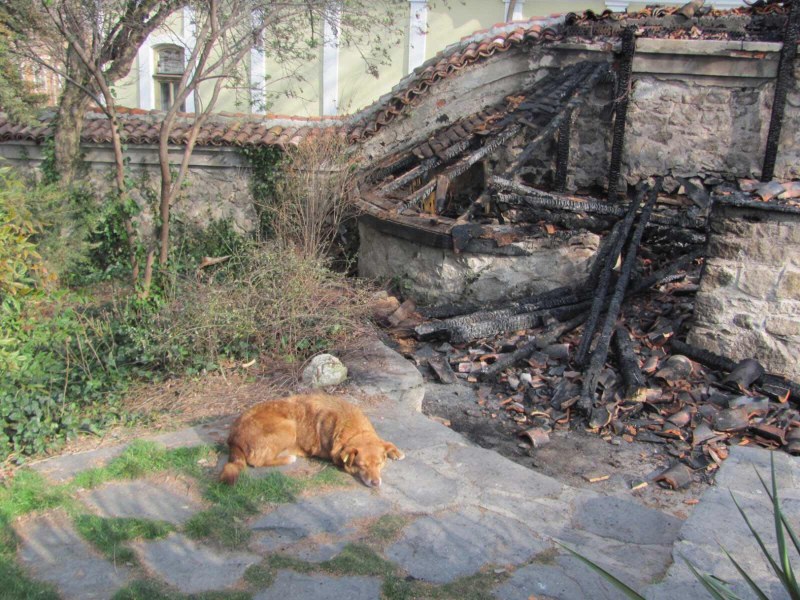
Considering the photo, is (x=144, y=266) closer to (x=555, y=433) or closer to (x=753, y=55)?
(x=555, y=433)

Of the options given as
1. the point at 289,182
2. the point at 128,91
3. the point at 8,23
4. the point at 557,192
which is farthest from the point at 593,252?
the point at 128,91

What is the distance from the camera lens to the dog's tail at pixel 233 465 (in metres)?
4.67

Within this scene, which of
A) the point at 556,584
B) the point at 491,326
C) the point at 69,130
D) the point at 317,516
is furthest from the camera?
the point at 69,130

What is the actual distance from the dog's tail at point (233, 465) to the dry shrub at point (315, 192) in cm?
424

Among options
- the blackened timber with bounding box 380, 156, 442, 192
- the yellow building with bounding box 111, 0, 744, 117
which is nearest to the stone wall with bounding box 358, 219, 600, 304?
the blackened timber with bounding box 380, 156, 442, 192

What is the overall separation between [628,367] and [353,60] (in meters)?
14.4

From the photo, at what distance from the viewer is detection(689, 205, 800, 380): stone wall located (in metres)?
6.64

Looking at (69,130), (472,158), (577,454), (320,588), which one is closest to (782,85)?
(472,158)

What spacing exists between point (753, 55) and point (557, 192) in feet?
9.47

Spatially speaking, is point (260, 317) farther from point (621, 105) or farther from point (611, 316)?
point (621, 105)

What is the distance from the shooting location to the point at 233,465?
475 cm

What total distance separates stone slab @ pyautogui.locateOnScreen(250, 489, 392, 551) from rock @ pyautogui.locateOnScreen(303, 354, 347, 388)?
5.47 ft

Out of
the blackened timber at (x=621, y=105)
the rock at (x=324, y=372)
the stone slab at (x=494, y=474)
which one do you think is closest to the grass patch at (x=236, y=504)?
the stone slab at (x=494, y=474)

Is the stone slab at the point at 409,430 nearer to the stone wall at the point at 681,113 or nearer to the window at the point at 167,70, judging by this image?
the stone wall at the point at 681,113
